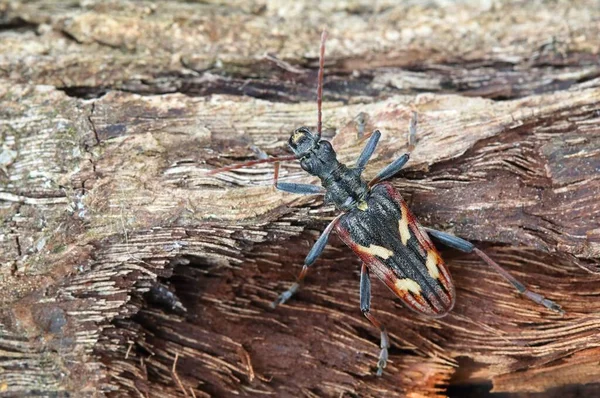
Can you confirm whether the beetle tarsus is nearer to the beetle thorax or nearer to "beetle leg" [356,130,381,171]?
the beetle thorax

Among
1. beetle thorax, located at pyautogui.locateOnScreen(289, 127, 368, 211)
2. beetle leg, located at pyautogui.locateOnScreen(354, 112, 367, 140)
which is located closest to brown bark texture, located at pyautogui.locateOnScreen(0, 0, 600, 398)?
beetle leg, located at pyautogui.locateOnScreen(354, 112, 367, 140)

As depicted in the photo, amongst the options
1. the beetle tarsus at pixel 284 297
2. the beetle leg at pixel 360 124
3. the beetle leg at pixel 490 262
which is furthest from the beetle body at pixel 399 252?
the beetle tarsus at pixel 284 297

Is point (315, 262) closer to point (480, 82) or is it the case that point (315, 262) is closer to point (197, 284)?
point (197, 284)

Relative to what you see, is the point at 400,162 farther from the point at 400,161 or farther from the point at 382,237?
the point at 382,237

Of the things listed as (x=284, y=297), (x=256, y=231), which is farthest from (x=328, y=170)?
(x=284, y=297)

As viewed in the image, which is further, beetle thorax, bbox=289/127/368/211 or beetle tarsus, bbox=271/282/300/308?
beetle tarsus, bbox=271/282/300/308

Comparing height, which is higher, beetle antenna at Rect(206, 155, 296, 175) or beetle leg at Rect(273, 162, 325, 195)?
beetle antenna at Rect(206, 155, 296, 175)

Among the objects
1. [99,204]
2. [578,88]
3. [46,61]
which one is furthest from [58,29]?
[578,88]
